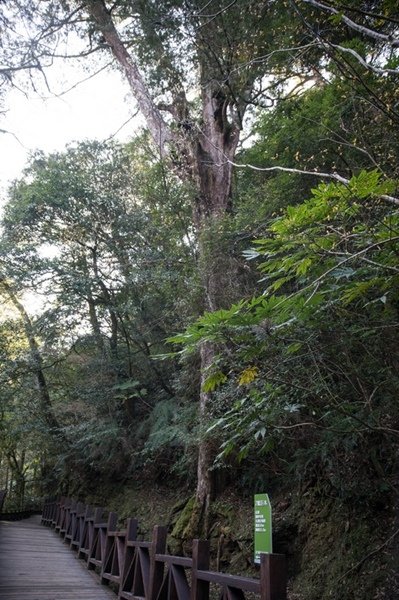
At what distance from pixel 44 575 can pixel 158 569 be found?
106 inches

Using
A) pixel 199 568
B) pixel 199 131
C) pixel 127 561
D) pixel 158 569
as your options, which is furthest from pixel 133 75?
pixel 199 568

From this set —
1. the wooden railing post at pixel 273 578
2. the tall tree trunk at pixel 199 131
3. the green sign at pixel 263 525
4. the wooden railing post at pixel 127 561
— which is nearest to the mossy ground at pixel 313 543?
the green sign at pixel 263 525

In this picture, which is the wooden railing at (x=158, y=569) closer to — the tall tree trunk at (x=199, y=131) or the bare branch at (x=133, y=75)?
the tall tree trunk at (x=199, y=131)

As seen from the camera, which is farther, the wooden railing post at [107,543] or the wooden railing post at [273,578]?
the wooden railing post at [107,543]

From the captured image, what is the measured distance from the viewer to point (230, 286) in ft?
22.8

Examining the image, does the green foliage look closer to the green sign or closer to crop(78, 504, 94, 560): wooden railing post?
the green sign

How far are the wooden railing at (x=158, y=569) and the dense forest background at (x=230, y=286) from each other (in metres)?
0.93

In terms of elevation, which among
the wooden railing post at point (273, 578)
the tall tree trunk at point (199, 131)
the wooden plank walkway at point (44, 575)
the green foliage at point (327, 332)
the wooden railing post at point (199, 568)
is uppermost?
the tall tree trunk at point (199, 131)

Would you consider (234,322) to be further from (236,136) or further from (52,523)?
(52,523)

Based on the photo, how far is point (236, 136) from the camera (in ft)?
31.4

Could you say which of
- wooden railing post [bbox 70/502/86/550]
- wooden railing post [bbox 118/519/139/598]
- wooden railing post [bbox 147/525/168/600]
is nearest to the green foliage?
wooden railing post [bbox 147/525/168/600]

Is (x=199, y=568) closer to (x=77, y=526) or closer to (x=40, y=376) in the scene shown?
(x=77, y=526)

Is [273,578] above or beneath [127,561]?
above

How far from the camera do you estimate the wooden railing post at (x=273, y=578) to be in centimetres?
264
